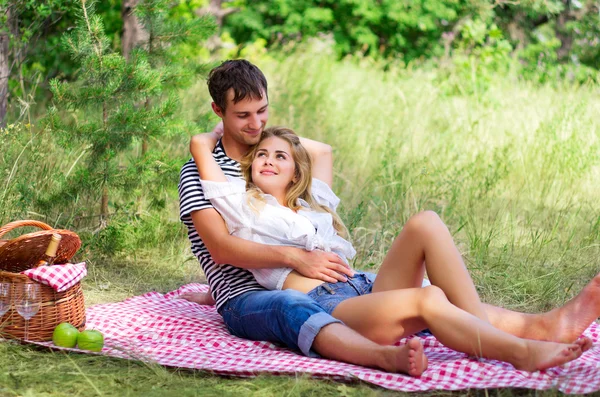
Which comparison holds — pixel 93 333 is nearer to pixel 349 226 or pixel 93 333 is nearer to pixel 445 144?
pixel 349 226

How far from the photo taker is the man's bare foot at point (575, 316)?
121 inches

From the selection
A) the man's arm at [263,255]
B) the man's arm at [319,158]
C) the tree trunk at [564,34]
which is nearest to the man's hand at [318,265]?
the man's arm at [263,255]

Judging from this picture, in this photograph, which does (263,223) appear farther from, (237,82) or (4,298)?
(4,298)

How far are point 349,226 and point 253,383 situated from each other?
2.38m

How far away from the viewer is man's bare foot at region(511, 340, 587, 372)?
9.07 ft

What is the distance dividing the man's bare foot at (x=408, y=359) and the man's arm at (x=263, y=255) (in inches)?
→ 22.5

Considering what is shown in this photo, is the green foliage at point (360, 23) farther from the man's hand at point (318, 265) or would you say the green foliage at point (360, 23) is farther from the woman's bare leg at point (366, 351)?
the woman's bare leg at point (366, 351)

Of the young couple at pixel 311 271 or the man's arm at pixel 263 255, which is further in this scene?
the man's arm at pixel 263 255

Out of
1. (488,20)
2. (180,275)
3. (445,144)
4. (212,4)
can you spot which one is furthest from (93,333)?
(488,20)

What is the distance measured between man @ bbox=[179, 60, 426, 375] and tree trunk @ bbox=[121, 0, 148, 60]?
6.19 feet

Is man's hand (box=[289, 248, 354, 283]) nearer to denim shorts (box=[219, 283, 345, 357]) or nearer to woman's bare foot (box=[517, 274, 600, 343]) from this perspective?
denim shorts (box=[219, 283, 345, 357])

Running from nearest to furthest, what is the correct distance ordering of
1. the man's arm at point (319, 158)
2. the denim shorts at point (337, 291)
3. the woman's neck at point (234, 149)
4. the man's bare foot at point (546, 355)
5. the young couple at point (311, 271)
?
the man's bare foot at point (546, 355) < the young couple at point (311, 271) < the denim shorts at point (337, 291) < the woman's neck at point (234, 149) < the man's arm at point (319, 158)

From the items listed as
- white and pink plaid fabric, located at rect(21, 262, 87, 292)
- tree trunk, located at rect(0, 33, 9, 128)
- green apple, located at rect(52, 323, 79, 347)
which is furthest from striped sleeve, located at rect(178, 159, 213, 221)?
tree trunk, located at rect(0, 33, 9, 128)

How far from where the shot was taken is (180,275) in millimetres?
4969
